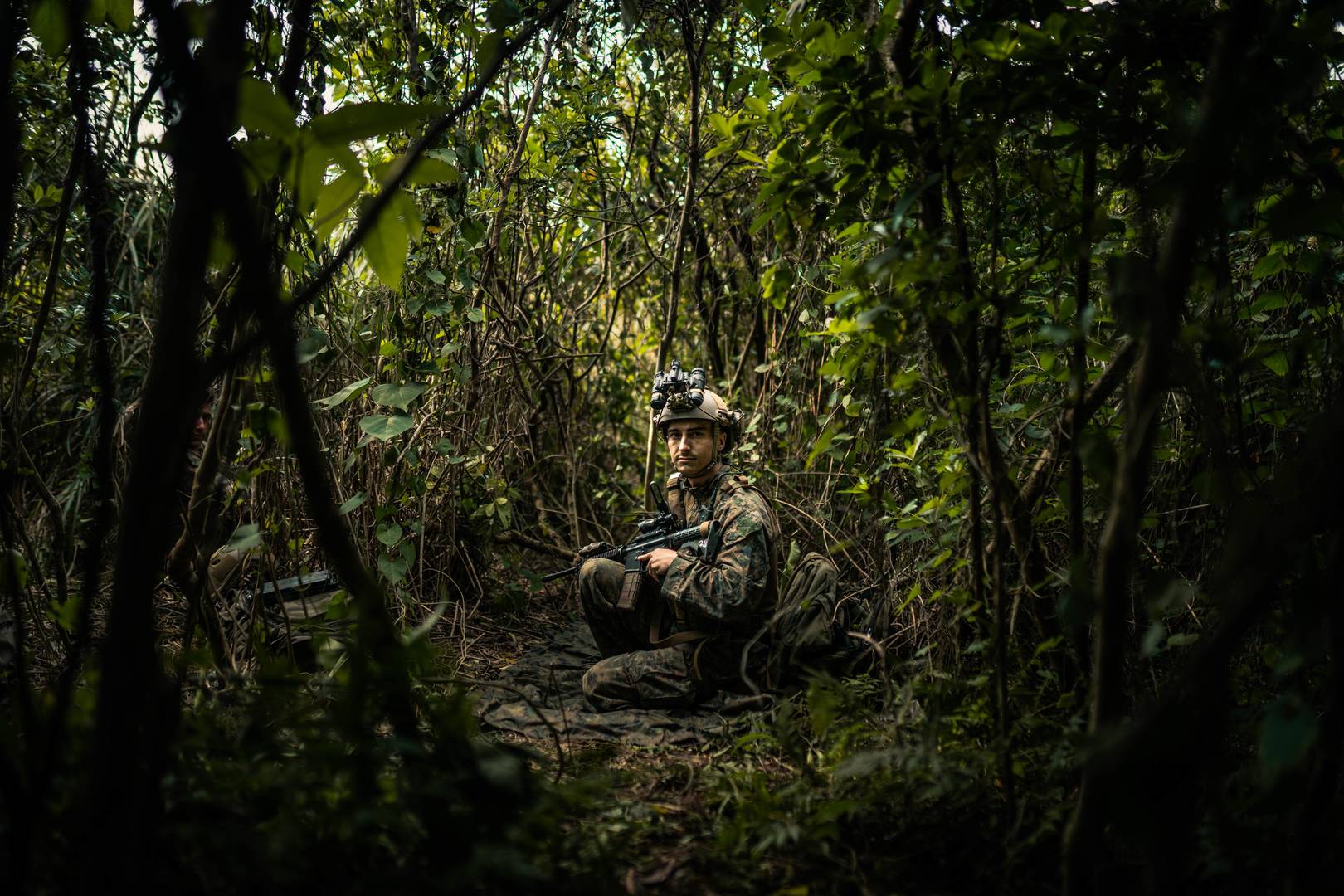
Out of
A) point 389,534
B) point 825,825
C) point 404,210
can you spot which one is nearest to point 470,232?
point 389,534

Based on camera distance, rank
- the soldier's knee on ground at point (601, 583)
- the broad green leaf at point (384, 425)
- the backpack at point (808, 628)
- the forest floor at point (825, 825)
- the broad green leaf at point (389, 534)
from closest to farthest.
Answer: the forest floor at point (825, 825), the broad green leaf at point (384, 425), the backpack at point (808, 628), the broad green leaf at point (389, 534), the soldier's knee on ground at point (601, 583)

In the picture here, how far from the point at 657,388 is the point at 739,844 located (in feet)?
7.75

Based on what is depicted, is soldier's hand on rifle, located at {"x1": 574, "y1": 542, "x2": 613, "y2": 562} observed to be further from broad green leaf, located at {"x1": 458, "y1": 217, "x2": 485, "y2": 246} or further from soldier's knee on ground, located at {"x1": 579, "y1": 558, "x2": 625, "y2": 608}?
broad green leaf, located at {"x1": 458, "y1": 217, "x2": 485, "y2": 246}

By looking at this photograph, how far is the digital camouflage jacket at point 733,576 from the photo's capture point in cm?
329

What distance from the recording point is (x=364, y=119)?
114cm

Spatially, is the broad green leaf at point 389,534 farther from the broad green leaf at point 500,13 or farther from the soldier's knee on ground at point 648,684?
the broad green leaf at point 500,13

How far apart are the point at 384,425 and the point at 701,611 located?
4.66 feet

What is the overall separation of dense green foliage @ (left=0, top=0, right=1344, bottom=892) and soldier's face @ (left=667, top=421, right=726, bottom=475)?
1.96 feet

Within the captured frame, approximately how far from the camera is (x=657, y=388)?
3.86 metres

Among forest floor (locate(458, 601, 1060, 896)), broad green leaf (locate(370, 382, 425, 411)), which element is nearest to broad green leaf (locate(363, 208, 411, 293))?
forest floor (locate(458, 601, 1060, 896))

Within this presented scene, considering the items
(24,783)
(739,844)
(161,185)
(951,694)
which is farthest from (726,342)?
(24,783)

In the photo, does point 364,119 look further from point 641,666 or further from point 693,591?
point 641,666

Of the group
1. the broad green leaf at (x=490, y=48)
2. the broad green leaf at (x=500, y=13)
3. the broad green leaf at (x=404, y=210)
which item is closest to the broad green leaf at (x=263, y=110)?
the broad green leaf at (x=404, y=210)

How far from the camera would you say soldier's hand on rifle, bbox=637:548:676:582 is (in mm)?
3455
